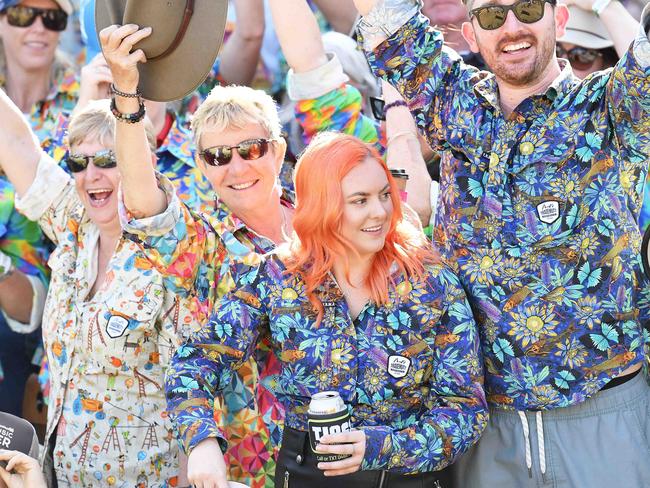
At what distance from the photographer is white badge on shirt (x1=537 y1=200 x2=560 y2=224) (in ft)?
9.28

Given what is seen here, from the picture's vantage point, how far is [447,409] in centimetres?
283

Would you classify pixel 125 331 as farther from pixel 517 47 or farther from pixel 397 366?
pixel 517 47

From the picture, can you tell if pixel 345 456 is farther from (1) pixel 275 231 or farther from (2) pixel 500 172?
(1) pixel 275 231

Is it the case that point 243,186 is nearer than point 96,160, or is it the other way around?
point 243,186

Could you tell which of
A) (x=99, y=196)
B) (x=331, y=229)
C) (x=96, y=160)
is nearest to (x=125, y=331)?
(x=99, y=196)

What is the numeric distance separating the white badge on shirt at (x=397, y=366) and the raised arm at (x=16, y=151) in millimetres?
1778

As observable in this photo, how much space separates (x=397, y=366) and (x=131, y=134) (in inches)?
41.1

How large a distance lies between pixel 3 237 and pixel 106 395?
1.32 metres

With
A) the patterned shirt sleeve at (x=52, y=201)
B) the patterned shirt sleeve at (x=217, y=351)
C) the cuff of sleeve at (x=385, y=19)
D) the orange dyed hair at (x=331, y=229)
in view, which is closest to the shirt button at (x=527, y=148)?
the orange dyed hair at (x=331, y=229)

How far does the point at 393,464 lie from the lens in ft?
9.07

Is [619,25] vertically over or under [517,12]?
A: over

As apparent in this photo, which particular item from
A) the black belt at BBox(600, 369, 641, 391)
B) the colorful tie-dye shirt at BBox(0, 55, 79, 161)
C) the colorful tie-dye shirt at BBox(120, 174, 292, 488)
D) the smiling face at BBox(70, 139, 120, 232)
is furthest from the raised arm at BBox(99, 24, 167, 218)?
the colorful tie-dye shirt at BBox(0, 55, 79, 161)

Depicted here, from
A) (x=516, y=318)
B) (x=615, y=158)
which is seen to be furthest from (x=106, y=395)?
(x=615, y=158)

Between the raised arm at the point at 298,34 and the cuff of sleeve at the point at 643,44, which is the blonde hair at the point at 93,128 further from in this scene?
the cuff of sleeve at the point at 643,44
